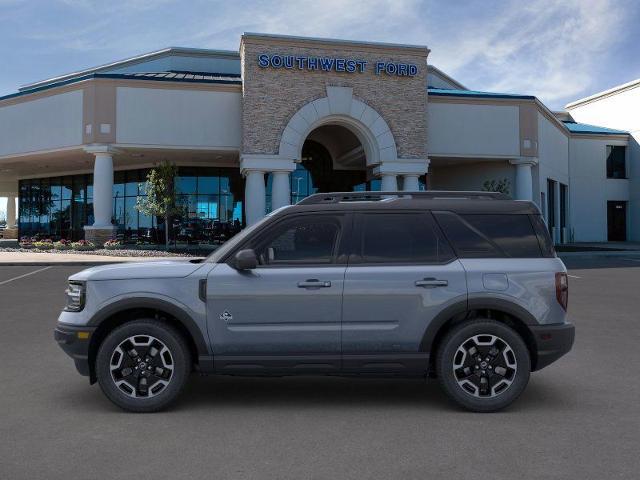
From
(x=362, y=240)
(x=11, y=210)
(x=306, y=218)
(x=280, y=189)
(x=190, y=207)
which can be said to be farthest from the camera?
(x=11, y=210)

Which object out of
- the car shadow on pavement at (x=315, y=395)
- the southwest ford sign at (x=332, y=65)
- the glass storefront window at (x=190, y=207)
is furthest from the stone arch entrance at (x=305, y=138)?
the car shadow on pavement at (x=315, y=395)

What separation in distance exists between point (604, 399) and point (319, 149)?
32.1 metres

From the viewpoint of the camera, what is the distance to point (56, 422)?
478cm

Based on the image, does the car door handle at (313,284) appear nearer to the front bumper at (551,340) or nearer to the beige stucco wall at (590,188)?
the front bumper at (551,340)

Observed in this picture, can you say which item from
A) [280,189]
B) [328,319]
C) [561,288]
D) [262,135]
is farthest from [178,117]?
[561,288]

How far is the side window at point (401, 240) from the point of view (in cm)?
517

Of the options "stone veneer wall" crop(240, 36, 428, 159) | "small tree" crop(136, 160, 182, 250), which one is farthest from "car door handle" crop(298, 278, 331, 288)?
"small tree" crop(136, 160, 182, 250)

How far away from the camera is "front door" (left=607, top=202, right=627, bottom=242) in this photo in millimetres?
44344

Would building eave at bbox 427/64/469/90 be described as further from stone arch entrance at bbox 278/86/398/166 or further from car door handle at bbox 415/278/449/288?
car door handle at bbox 415/278/449/288

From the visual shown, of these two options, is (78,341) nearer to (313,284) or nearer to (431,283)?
(313,284)

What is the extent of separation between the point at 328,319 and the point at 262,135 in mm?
24104

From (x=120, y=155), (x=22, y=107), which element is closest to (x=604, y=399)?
(x=120, y=155)

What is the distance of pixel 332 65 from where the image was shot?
28469mm

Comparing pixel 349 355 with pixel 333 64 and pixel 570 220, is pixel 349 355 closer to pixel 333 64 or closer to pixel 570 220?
pixel 333 64
